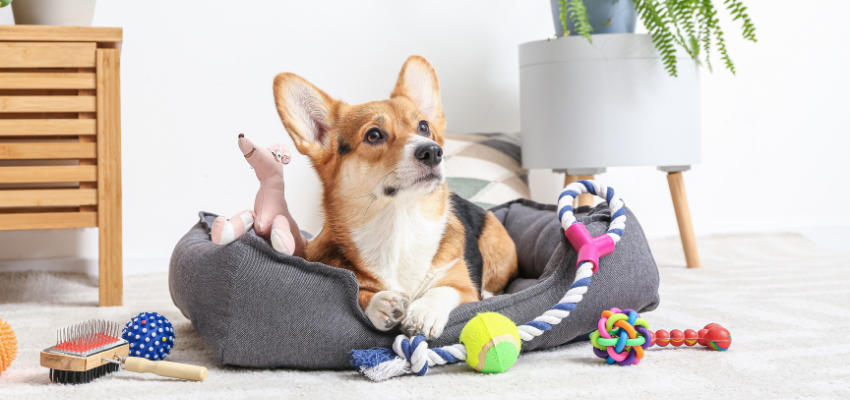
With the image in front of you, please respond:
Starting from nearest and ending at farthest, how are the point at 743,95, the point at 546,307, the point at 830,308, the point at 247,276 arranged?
the point at 247,276, the point at 546,307, the point at 830,308, the point at 743,95

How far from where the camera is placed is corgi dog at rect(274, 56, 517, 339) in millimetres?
1347

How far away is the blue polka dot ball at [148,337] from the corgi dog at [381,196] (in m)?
0.38

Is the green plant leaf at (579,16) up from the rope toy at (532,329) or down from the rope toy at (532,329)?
up

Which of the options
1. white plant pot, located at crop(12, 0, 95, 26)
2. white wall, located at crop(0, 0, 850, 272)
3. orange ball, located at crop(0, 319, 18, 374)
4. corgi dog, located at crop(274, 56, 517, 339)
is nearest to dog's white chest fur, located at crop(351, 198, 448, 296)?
corgi dog, located at crop(274, 56, 517, 339)

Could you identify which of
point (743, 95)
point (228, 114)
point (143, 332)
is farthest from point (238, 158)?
point (743, 95)

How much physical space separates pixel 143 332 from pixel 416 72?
930 mm

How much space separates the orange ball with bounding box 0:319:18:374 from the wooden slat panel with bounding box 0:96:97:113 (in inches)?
43.5

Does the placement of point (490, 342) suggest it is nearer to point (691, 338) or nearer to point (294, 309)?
point (294, 309)

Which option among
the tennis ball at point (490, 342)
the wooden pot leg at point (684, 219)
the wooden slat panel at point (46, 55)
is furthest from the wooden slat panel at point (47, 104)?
the wooden pot leg at point (684, 219)

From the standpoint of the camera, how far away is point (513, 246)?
1961mm

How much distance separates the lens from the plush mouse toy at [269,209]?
4.48ft

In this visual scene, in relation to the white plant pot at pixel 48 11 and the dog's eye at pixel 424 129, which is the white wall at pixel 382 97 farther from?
the dog's eye at pixel 424 129

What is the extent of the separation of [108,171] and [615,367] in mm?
1812

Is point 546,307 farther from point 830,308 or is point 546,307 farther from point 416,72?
point 830,308
